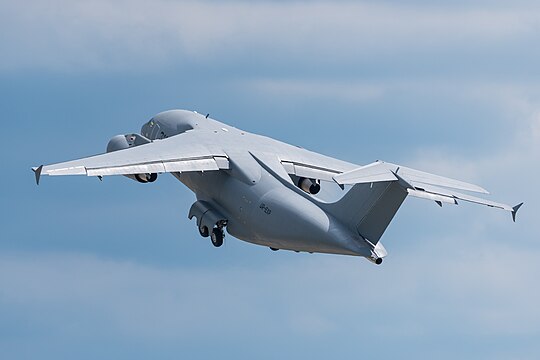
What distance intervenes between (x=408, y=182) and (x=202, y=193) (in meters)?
10.4

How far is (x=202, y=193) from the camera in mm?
51625

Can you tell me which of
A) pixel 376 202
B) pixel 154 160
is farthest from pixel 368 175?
pixel 154 160

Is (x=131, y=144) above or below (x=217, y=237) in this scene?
above

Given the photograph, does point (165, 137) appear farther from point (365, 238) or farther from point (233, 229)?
point (365, 238)

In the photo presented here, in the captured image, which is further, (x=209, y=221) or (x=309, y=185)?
(x=309, y=185)

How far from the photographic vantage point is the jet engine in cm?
5312

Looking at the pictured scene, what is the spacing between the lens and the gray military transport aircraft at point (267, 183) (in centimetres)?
4494

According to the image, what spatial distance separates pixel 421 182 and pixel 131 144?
1179 centimetres

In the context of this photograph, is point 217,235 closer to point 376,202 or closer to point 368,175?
point 376,202

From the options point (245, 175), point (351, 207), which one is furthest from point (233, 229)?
point (351, 207)

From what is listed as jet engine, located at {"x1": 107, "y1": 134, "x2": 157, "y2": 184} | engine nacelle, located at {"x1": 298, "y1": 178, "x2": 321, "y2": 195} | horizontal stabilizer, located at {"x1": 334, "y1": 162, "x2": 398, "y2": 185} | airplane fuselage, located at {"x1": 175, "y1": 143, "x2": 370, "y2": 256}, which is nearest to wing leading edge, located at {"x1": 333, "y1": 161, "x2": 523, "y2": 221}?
horizontal stabilizer, located at {"x1": 334, "y1": 162, "x2": 398, "y2": 185}

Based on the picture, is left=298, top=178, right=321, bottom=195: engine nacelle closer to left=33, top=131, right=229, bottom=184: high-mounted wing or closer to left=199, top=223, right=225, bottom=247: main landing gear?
left=33, top=131, right=229, bottom=184: high-mounted wing

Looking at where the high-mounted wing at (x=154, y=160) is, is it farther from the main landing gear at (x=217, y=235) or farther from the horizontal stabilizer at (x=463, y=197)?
the horizontal stabilizer at (x=463, y=197)

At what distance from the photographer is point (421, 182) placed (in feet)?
155
